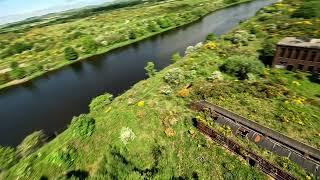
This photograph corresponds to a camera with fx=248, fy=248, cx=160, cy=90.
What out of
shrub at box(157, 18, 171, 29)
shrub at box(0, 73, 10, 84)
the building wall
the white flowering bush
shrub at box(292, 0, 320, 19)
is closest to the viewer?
the white flowering bush

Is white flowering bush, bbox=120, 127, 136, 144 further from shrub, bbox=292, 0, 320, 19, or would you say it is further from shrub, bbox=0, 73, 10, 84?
shrub, bbox=292, 0, 320, 19

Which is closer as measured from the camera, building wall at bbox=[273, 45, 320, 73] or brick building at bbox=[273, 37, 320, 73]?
brick building at bbox=[273, 37, 320, 73]

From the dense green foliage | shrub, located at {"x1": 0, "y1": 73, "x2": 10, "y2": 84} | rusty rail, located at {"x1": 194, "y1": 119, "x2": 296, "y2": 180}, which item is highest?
rusty rail, located at {"x1": 194, "y1": 119, "x2": 296, "y2": 180}

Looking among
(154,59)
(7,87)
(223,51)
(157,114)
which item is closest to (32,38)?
(7,87)

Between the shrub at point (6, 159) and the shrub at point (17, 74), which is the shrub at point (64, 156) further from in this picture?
the shrub at point (17, 74)

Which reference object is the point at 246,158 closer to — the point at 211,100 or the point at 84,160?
the point at 211,100

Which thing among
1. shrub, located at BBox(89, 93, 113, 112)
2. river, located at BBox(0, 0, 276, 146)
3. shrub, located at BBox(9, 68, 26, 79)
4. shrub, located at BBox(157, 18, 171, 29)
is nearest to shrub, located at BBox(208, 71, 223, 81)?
shrub, located at BBox(89, 93, 113, 112)

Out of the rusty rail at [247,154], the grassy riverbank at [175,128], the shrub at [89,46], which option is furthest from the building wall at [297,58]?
the shrub at [89,46]

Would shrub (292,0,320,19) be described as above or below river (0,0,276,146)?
above
